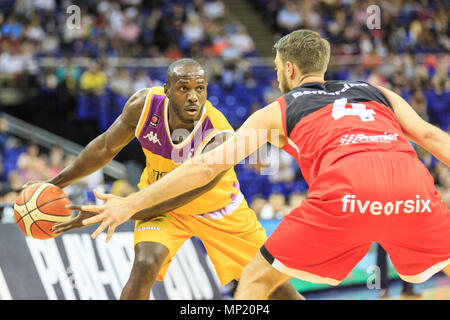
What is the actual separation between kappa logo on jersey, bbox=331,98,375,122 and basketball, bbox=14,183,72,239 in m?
2.07

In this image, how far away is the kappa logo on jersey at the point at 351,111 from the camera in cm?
318

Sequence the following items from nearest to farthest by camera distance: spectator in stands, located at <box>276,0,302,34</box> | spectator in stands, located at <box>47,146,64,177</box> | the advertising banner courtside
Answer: the advertising banner courtside → spectator in stands, located at <box>47,146,64,177</box> → spectator in stands, located at <box>276,0,302,34</box>

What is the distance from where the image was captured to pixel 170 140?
423 cm

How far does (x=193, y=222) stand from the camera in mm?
4336

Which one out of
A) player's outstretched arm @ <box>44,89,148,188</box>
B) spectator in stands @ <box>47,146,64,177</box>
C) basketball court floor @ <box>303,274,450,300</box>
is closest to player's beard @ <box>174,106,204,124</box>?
player's outstretched arm @ <box>44,89,148,188</box>

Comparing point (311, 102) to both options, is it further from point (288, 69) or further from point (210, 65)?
point (210, 65)

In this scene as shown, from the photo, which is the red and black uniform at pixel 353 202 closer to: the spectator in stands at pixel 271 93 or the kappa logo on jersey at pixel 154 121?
the kappa logo on jersey at pixel 154 121

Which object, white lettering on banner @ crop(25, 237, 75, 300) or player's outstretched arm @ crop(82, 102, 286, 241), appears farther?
white lettering on banner @ crop(25, 237, 75, 300)

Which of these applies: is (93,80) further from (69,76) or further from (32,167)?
(32,167)

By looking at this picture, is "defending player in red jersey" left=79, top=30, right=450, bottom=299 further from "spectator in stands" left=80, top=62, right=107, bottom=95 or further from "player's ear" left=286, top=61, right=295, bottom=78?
"spectator in stands" left=80, top=62, right=107, bottom=95

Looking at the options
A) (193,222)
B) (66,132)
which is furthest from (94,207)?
(66,132)

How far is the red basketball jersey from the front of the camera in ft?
10.1

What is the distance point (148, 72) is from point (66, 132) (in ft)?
6.63

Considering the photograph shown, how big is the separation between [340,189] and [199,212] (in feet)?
5.12
